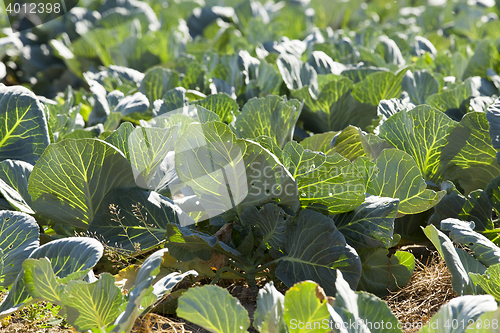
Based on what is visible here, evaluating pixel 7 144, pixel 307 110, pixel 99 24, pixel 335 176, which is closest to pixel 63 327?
pixel 7 144

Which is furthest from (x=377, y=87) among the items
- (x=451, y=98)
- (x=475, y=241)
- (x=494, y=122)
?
(x=475, y=241)

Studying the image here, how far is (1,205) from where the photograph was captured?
173cm

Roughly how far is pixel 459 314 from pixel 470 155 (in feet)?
2.65

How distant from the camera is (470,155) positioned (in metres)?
1.72

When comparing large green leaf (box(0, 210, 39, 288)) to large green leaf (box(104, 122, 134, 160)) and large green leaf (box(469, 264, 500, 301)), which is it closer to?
large green leaf (box(104, 122, 134, 160))

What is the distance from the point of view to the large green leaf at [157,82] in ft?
8.25

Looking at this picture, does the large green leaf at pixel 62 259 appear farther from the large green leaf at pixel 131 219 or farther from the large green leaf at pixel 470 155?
the large green leaf at pixel 470 155

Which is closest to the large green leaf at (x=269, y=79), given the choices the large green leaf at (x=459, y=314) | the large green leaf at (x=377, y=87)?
the large green leaf at (x=377, y=87)

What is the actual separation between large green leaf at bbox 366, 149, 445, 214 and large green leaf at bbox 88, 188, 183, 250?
2.29 feet

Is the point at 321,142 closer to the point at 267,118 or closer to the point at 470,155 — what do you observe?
the point at 267,118

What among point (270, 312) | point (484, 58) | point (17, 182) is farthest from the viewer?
point (484, 58)

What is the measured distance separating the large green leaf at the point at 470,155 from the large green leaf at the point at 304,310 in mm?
872

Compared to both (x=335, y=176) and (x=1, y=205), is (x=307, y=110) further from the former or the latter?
(x=1, y=205)

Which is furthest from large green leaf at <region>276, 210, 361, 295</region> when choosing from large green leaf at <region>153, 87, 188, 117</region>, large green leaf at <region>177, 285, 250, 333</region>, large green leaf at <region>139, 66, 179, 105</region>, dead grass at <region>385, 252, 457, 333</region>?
large green leaf at <region>139, 66, 179, 105</region>
